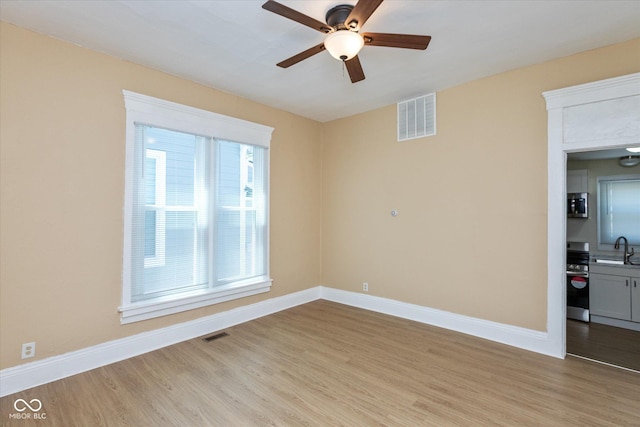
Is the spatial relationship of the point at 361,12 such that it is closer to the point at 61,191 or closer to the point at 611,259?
the point at 61,191

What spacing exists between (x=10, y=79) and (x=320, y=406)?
3711 millimetres

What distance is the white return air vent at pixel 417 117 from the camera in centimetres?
394

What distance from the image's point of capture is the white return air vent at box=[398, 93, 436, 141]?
3.94 m

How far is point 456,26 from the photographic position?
2.50m

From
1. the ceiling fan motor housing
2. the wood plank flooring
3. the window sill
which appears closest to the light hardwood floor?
the wood plank flooring

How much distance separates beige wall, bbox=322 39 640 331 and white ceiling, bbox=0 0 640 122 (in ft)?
0.92

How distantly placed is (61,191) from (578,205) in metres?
6.77

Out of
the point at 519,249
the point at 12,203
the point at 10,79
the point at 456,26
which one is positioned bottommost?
the point at 519,249

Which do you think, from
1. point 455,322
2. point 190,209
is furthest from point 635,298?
point 190,209

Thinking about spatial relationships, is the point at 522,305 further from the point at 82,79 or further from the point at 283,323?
the point at 82,79

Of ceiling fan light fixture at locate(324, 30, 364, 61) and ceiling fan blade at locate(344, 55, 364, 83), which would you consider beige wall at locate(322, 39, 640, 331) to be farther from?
ceiling fan light fixture at locate(324, 30, 364, 61)

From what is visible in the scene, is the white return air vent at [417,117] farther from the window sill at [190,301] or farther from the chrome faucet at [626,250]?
the chrome faucet at [626,250]

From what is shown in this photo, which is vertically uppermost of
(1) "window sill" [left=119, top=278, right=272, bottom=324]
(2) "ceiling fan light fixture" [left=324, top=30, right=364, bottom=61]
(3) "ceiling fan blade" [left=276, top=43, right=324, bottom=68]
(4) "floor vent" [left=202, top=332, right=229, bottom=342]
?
(3) "ceiling fan blade" [left=276, top=43, right=324, bottom=68]

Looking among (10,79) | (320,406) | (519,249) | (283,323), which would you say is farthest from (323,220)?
(10,79)
